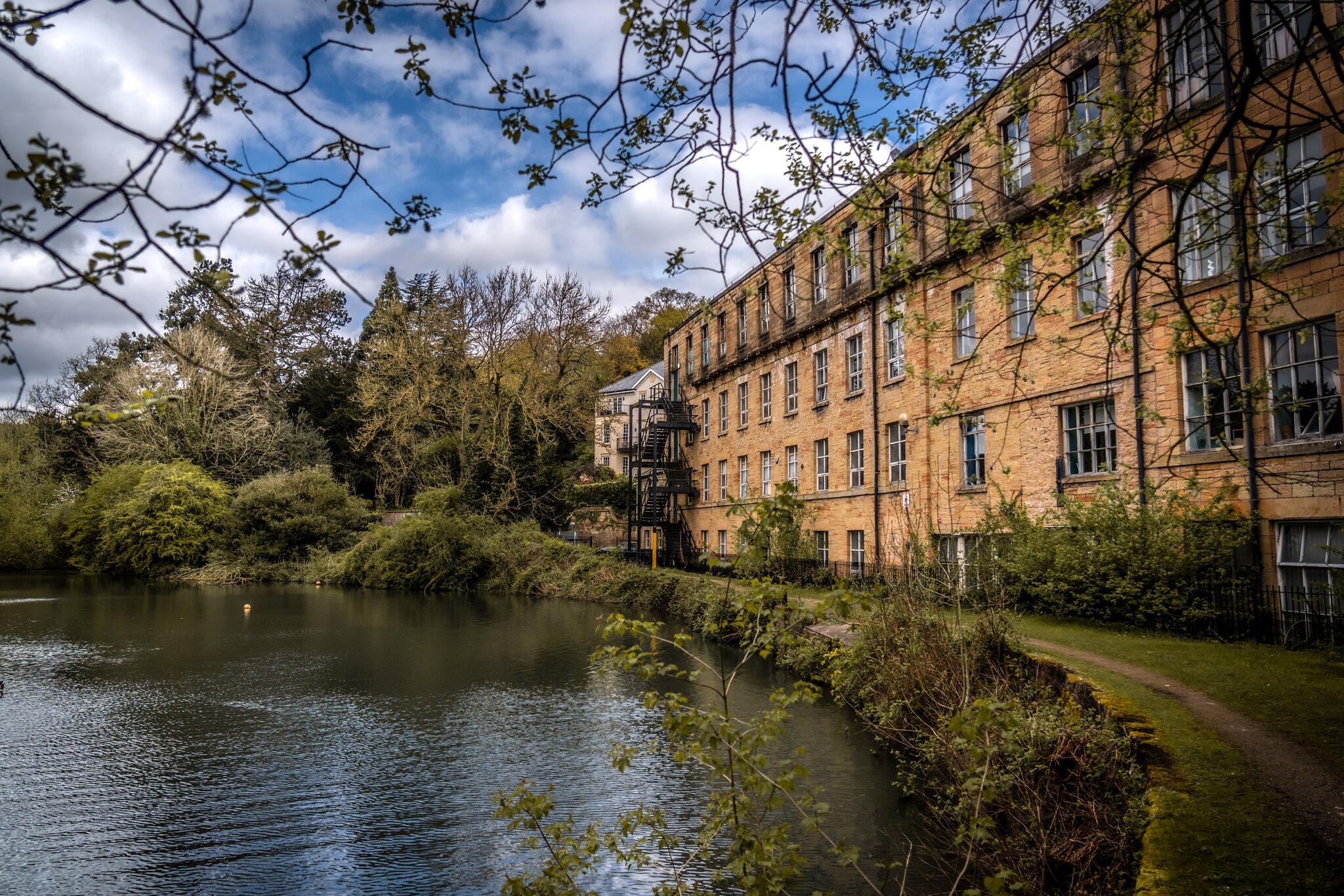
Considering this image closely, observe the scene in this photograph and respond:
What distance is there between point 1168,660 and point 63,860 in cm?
1104

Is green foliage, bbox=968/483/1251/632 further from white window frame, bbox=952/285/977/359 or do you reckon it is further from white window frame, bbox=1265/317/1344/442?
white window frame, bbox=952/285/977/359

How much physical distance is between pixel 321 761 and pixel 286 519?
1128 inches

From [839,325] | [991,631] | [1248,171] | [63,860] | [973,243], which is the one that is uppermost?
[839,325]

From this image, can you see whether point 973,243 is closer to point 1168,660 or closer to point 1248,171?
point 1248,171

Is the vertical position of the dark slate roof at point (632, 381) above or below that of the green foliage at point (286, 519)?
above

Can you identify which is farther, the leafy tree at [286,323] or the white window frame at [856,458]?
the leafy tree at [286,323]

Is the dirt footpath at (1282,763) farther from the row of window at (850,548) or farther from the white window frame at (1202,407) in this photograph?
the row of window at (850,548)

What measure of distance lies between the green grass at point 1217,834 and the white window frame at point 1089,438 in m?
8.10

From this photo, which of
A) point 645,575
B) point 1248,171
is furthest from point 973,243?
point 645,575

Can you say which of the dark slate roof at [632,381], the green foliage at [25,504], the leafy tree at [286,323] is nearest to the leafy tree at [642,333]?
the dark slate roof at [632,381]

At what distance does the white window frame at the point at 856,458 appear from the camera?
67.2 feet

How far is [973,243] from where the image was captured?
6133 mm

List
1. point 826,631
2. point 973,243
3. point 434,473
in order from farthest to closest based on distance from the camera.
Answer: point 434,473 < point 826,631 < point 973,243

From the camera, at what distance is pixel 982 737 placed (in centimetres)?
575
